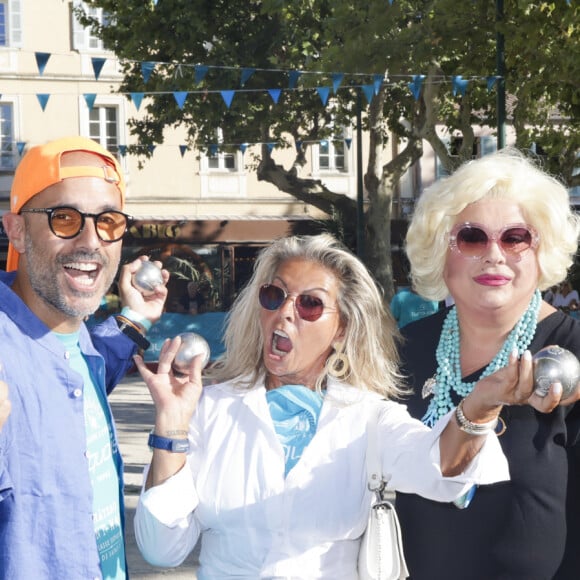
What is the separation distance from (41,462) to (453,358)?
1.36m

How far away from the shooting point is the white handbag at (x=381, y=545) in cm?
272

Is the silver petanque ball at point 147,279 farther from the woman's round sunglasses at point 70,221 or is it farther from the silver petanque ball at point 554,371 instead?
the silver petanque ball at point 554,371

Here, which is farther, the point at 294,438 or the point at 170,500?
the point at 294,438

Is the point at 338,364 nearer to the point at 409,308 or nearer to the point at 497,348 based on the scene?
the point at 497,348

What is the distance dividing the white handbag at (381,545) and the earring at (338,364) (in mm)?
385

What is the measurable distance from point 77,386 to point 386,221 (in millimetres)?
20588

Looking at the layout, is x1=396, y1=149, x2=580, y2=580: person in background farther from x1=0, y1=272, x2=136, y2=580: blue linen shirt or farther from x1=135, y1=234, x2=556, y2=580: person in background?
x1=0, y1=272, x2=136, y2=580: blue linen shirt

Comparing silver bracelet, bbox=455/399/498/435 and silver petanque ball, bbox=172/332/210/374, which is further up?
silver petanque ball, bbox=172/332/210/374

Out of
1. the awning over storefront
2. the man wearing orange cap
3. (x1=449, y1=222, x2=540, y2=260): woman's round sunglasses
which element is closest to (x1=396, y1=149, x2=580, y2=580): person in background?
(x1=449, y1=222, x2=540, y2=260): woman's round sunglasses

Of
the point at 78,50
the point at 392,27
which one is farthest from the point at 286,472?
the point at 78,50

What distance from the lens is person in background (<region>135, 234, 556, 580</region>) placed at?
2.71 metres

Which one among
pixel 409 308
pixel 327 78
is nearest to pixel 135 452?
pixel 409 308

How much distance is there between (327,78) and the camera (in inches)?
656

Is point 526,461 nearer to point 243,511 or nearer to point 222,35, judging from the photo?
point 243,511
